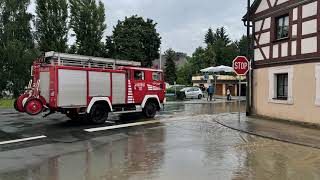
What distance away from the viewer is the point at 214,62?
7800cm

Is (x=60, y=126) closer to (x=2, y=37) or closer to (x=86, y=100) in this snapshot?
(x=86, y=100)

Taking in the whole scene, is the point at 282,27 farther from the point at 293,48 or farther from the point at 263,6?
the point at 263,6

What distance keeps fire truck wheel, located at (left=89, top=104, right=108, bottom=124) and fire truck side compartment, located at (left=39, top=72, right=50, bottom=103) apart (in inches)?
79.4

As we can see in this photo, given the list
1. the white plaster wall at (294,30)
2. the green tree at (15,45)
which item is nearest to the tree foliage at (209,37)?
the green tree at (15,45)

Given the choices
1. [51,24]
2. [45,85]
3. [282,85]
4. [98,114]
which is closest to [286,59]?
[282,85]


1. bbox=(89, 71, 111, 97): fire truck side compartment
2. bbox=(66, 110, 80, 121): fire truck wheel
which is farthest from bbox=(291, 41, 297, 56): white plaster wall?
bbox=(66, 110, 80, 121): fire truck wheel

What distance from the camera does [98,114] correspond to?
58.5ft

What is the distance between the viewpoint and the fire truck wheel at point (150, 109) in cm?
2067

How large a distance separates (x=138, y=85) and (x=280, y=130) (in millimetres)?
7378

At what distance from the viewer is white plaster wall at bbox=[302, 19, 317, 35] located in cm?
1630

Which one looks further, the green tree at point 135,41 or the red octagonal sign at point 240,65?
the green tree at point 135,41

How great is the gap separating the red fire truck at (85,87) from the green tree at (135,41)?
25038 millimetres

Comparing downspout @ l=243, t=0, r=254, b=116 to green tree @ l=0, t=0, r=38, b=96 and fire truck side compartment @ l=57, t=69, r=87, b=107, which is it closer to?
fire truck side compartment @ l=57, t=69, r=87, b=107

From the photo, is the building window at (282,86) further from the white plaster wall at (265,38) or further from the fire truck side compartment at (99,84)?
the fire truck side compartment at (99,84)
